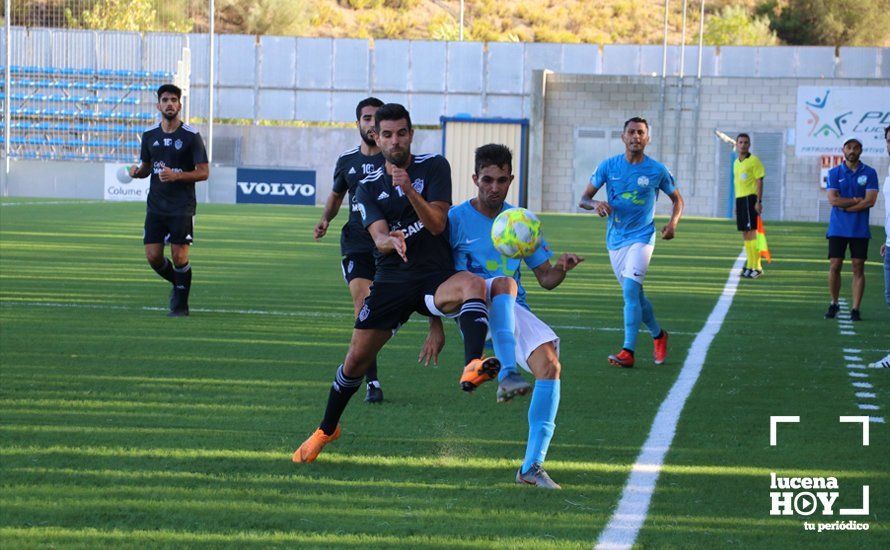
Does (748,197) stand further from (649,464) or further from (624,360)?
(649,464)

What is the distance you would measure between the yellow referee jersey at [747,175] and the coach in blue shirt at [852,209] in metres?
6.56

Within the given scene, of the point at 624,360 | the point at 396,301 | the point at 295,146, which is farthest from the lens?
the point at 295,146

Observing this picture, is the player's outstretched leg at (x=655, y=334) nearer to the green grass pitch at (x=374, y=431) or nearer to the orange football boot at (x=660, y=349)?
the orange football boot at (x=660, y=349)

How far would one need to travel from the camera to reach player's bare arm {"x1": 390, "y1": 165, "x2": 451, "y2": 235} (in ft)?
21.0

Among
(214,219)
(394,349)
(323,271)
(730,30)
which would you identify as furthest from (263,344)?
(730,30)

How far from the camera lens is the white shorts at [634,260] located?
35.8ft

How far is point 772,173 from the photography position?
157 ft

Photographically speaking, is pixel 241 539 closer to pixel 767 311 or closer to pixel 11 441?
pixel 11 441

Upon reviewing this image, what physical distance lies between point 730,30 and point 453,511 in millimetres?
89273

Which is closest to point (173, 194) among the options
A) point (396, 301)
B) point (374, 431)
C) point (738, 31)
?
point (374, 431)

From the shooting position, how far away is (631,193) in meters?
11.0

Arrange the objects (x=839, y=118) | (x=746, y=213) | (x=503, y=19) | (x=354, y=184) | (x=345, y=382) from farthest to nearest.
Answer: (x=503, y=19)
(x=839, y=118)
(x=746, y=213)
(x=354, y=184)
(x=345, y=382)

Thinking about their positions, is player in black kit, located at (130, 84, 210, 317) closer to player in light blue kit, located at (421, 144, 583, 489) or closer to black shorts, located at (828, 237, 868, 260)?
player in light blue kit, located at (421, 144, 583, 489)

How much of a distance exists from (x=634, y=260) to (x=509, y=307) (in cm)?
460
